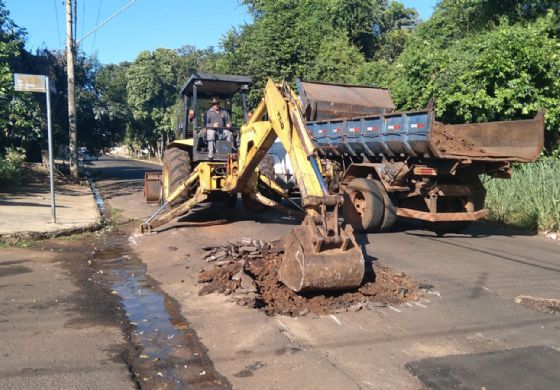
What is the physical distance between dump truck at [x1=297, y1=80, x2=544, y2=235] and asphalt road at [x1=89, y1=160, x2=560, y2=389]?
4.88 ft

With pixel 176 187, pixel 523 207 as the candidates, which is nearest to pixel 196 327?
pixel 176 187

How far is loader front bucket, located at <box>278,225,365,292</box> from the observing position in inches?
216

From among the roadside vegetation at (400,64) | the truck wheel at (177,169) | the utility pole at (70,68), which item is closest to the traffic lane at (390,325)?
the truck wheel at (177,169)

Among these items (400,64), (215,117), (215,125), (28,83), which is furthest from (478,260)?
(400,64)

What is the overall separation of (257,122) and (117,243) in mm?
3710

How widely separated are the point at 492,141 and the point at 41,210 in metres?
10.0

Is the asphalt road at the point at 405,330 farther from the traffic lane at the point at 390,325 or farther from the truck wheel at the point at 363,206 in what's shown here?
the truck wheel at the point at 363,206

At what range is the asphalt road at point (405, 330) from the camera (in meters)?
4.12

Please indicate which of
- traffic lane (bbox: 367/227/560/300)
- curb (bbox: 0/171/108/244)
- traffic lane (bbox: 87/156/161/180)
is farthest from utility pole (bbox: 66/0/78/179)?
traffic lane (bbox: 367/227/560/300)

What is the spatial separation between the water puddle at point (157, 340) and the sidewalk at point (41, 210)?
116 inches

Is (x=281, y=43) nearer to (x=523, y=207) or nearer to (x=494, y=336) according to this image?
(x=523, y=207)

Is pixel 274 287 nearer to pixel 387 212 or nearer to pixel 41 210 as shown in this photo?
pixel 387 212

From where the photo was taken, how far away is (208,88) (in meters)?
11.3

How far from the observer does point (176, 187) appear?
1093 cm
